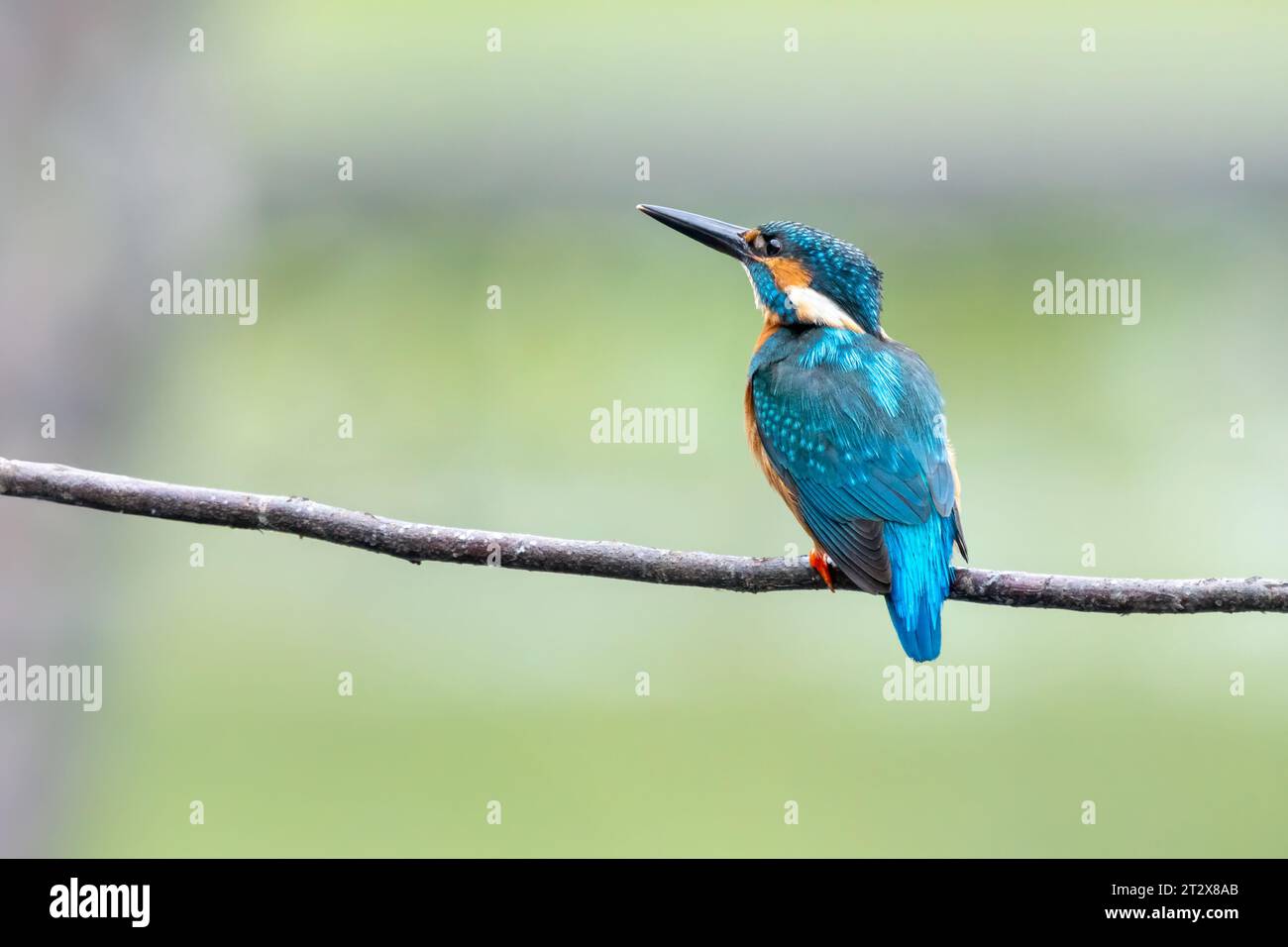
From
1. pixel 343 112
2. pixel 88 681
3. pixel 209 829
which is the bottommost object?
pixel 209 829

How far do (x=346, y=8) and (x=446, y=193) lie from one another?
2757mm

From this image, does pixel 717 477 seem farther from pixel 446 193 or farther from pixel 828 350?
pixel 828 350

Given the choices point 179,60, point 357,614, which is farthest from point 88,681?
point 179,60

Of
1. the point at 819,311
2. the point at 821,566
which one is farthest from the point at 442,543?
the point at 819,311

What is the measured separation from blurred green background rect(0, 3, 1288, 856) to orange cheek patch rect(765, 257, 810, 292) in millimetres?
2408

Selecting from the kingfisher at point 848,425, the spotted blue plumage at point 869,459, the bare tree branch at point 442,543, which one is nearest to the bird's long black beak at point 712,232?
the kingfisher at point 848,425

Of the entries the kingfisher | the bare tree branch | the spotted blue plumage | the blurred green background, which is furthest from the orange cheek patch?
the blurred green background

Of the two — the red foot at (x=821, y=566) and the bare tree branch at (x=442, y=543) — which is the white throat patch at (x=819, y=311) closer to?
the red foot at (x=821, y=566)

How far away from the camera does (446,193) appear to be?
304 inches

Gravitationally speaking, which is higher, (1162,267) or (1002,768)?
(1162,267)

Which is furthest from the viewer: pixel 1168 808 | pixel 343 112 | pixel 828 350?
pixel 343 112

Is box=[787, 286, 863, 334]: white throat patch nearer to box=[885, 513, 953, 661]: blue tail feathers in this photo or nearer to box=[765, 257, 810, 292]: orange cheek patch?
box=[765, 257, 810, 292]: orange cheek patch

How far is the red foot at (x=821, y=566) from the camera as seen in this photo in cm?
238

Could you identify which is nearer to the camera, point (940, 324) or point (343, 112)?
point (940, 324)
